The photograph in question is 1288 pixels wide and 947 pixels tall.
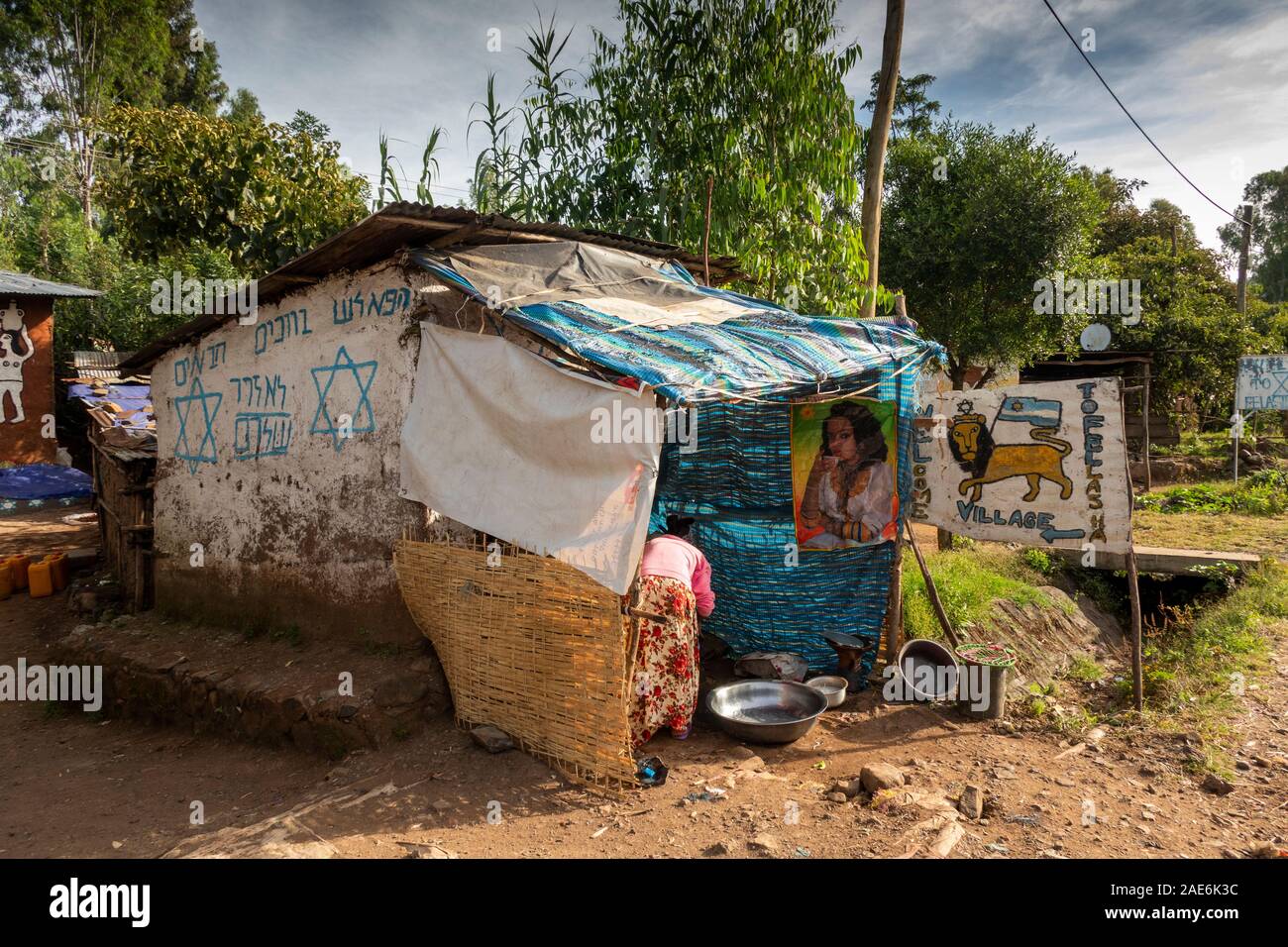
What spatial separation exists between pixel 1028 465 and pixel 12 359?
17.2 m

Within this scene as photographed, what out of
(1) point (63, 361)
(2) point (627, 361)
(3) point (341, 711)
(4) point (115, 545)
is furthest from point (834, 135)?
(1) point (63, 361)

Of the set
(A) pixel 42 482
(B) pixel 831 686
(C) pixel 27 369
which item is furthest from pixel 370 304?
(C) pixel 27 369

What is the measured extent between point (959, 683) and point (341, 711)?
415 centimetres

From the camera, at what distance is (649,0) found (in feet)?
28.5

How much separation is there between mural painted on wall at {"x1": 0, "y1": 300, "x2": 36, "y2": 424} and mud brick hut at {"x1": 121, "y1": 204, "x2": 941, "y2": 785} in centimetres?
963

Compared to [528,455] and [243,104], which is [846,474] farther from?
[243,104]

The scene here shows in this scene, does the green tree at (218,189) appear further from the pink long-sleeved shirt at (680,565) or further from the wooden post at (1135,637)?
the wooden post at (1135,637)

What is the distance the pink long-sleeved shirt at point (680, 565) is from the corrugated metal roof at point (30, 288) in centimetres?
1499

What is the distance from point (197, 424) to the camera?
7.27 metres

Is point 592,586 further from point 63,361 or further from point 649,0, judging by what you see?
point 63,361

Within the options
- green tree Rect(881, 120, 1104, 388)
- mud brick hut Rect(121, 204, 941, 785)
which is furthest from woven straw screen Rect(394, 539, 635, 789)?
green tree Rect(881, 120, 1104, 388)

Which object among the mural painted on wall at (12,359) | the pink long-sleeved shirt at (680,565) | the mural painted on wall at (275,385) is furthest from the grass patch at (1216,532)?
the mural painted on wall at (12,359)

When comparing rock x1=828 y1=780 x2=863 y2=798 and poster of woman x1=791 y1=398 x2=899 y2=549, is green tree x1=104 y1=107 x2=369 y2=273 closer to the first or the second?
poster of woman x1=791 y1=398 x2=899 y2=549

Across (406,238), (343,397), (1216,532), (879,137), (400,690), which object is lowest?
(400,690)
